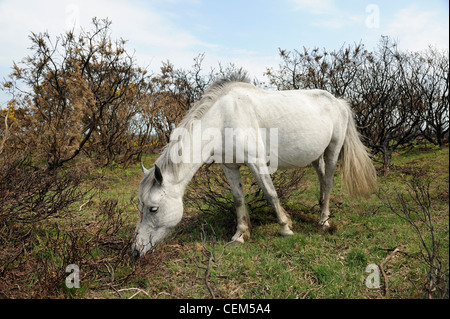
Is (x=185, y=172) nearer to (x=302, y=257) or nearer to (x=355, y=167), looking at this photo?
(x=302, y=257)

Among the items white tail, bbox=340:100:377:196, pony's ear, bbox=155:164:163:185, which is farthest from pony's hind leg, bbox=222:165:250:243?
white tail, bbox=340:100:377:196

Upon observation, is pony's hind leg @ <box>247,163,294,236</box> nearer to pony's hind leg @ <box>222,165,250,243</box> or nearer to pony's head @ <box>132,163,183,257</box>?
pony's hind leg @ <box>222,165,250,243</box>

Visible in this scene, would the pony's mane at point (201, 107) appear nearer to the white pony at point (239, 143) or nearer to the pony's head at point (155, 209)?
the white pony at point (239, 143)

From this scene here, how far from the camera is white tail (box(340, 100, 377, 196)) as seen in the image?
4.61 meters

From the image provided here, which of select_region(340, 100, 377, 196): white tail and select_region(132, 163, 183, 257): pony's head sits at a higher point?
select_region(340, 100, 377, 196): white tail

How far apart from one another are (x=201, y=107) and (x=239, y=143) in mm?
639

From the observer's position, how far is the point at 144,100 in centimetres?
1076

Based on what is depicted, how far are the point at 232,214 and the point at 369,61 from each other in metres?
7.12

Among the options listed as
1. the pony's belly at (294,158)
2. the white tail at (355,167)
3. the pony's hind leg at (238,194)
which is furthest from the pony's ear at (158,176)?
the white tail at (355,167)

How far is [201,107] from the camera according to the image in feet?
11.4

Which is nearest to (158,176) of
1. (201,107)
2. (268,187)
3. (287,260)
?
(201,107)

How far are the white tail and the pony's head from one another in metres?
2.98
